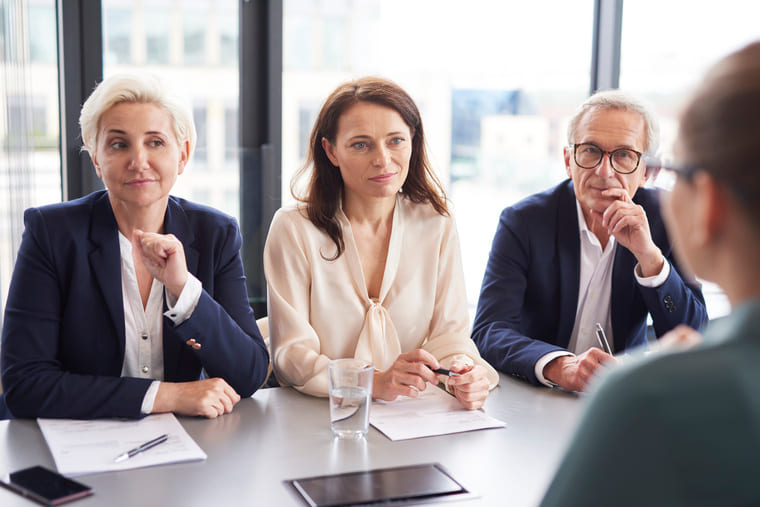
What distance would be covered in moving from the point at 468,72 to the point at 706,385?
3.20 m

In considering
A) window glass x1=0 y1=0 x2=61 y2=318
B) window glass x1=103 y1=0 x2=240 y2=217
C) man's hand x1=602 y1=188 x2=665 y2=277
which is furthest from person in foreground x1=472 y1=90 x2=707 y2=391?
window glass x1=0 y1=0 x2=61 y2=318

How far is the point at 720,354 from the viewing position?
24.6 inches

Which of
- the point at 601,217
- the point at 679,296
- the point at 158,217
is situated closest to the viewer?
the point at 158,217

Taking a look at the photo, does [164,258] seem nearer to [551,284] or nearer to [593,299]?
[551,284]

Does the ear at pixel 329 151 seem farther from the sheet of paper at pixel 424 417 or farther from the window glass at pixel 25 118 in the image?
the window glass at pixel 25 118

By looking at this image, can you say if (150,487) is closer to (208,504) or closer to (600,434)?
(208,504)

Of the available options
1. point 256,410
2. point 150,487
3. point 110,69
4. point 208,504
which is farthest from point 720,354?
point 110,69

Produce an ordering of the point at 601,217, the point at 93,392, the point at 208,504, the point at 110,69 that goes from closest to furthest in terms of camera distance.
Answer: the point at 208,504, the point at 93,392, the point at 601,217, the point at 110,69

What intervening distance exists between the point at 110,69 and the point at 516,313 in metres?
2.04

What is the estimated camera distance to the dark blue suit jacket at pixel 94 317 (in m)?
1.57

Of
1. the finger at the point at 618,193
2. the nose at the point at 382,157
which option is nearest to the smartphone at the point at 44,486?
the nose at the point at 382,157

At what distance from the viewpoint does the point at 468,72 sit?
364 cm

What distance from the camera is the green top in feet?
1.97

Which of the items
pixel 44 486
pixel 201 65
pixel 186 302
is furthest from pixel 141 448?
pixel 201 65
